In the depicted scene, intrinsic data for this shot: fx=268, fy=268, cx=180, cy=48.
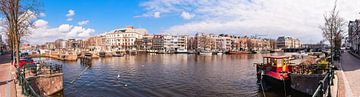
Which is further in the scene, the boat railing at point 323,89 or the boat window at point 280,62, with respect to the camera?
the boat window at point 280,62

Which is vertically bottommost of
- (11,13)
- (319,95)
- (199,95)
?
(199,95)

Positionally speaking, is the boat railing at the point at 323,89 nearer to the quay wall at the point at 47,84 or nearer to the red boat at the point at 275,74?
the red boat at the point at 275,74

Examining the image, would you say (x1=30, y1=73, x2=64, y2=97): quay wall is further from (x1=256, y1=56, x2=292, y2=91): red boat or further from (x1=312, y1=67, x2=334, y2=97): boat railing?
(x1=256, y1=56, x2=292, y2=91): red boat

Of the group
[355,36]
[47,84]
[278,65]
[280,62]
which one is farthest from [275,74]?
[355,36]

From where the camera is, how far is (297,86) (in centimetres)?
2775

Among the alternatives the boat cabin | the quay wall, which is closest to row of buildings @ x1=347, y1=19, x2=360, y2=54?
the boat cabin

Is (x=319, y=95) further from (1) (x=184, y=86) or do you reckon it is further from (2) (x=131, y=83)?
(2) (x=131, y=83)

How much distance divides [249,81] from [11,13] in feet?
96.9

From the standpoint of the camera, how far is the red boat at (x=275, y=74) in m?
30.0

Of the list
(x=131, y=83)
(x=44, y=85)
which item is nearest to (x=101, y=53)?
(x=131, y=83)

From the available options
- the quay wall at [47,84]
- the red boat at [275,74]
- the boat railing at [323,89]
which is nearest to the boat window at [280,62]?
the red boat at [275,74]

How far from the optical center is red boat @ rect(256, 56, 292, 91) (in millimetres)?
29977

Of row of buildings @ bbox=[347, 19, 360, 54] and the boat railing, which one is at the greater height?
row of buildings @ bbox=[347, 19, 360, 54]

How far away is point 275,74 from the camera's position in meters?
31.2
